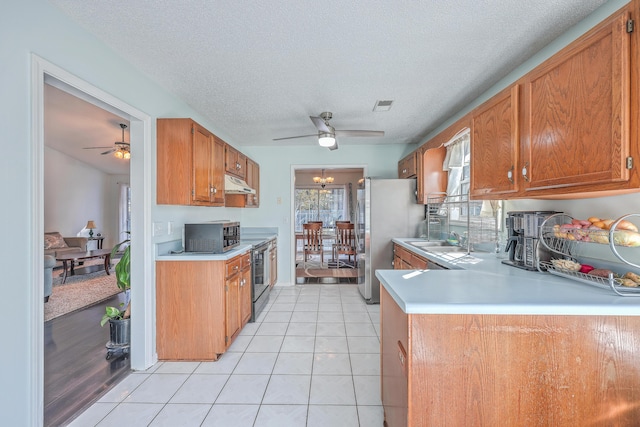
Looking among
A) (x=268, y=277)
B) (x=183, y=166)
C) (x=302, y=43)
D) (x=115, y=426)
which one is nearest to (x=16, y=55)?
(x=183, y=166)

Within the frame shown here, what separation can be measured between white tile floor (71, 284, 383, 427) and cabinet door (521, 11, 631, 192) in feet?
5.64

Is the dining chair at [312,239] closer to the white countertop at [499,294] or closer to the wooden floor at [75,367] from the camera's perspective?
A: the wooden floor at [75,367]

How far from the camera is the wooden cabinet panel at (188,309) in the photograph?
2.44 metres

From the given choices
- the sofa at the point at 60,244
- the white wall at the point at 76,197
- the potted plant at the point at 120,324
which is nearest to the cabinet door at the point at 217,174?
the potted plant at the point at 120,324

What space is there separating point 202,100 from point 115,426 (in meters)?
2.71

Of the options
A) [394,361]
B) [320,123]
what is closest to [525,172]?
[394,361]

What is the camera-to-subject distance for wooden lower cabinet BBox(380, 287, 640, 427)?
1.08 metres

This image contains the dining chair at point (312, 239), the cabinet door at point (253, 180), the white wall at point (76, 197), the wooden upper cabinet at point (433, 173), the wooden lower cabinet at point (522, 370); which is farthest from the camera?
the white wall at point (76, 197)

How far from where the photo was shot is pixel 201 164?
2615 mm

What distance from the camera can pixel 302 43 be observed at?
6.30ft

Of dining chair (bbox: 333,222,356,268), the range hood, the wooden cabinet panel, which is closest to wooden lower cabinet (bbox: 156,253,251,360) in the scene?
the wooden cabinet panel

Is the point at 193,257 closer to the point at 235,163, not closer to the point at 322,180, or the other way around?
the point at 235,163

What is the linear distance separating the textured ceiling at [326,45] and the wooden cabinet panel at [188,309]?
161 cm

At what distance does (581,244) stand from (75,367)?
12.3 ft
